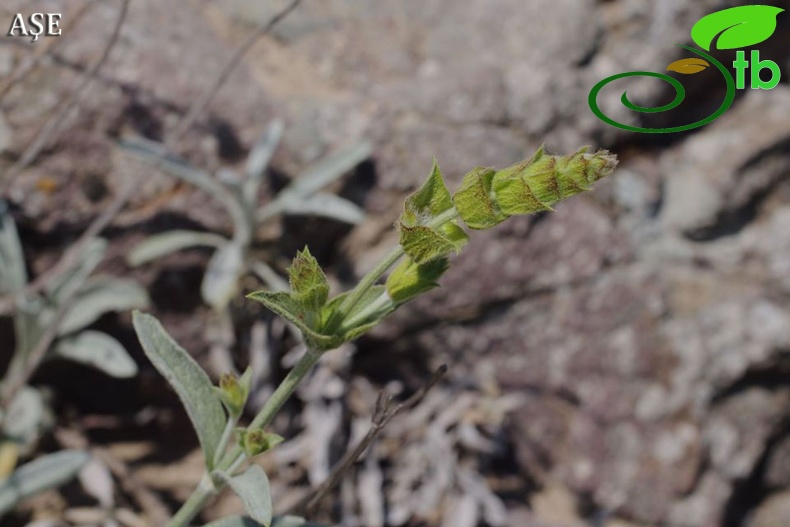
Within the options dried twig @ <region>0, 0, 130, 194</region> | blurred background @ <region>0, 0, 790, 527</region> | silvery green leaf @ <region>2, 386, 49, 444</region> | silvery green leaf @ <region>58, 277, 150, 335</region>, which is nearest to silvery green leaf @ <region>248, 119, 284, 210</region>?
blurred background @ <region>0, 0, 790, 527</region>

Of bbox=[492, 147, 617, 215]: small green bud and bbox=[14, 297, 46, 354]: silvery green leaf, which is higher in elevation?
bbox=[14, 297, 46, 354]: silvery green leaf

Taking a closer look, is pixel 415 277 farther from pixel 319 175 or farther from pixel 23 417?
pixel 23 417

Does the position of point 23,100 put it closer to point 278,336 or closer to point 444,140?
point 278,336

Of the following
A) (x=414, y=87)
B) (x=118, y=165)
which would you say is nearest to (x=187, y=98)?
(x=118, y=165)

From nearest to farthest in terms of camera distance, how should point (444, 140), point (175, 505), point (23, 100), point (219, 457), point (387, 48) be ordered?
point (219, 457)
point (23, 100)
point (175, 505)
point (444, 140)
point (387, 48)

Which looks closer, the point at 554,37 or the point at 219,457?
the point at 219,457

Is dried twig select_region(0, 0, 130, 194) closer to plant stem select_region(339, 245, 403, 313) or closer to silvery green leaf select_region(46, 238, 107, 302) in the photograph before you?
silvery green leaf select_region(46, 238, 107, 302)
